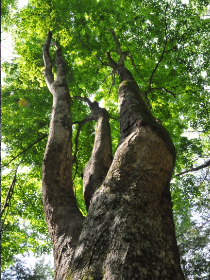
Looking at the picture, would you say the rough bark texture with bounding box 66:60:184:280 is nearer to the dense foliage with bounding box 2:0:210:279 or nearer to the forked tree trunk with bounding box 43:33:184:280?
the forked tree trunk with bounding box 43:33:184:280

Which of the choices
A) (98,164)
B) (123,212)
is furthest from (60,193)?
(123,212)

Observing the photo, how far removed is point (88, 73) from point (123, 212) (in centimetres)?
742

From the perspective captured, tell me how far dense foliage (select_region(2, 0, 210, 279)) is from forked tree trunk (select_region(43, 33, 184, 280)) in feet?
10.6

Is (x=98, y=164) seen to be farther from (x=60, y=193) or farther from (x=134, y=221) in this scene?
(x=134, y=221)

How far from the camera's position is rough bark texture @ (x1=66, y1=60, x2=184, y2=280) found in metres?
1.29

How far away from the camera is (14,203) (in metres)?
8.23

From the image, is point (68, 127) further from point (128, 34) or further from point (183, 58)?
point (183, 58)

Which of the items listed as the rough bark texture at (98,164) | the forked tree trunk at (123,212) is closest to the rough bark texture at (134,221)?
the forked tree trunk at (123,212)

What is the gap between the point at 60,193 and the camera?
242 cm

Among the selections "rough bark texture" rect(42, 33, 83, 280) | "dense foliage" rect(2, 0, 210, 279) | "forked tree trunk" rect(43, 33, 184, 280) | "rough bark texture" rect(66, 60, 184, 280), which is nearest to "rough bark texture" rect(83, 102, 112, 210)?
"forked tree trunk" rect(43, 33, 184, 280)

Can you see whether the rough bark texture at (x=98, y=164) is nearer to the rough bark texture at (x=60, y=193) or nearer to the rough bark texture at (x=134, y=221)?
the rough bark texture at (x=60, y=193)

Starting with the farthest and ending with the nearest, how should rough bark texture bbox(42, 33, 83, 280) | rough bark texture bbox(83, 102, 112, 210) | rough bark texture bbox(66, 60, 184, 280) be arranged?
rough bark texture bbox(83, 102, 112, 210)
rough bark texture bbox(42, 33, 83, 280)
rough bark texture bbox(66, 60, 184, 280)

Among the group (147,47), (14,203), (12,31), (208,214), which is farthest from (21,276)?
(147,47)

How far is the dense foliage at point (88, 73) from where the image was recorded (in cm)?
670
